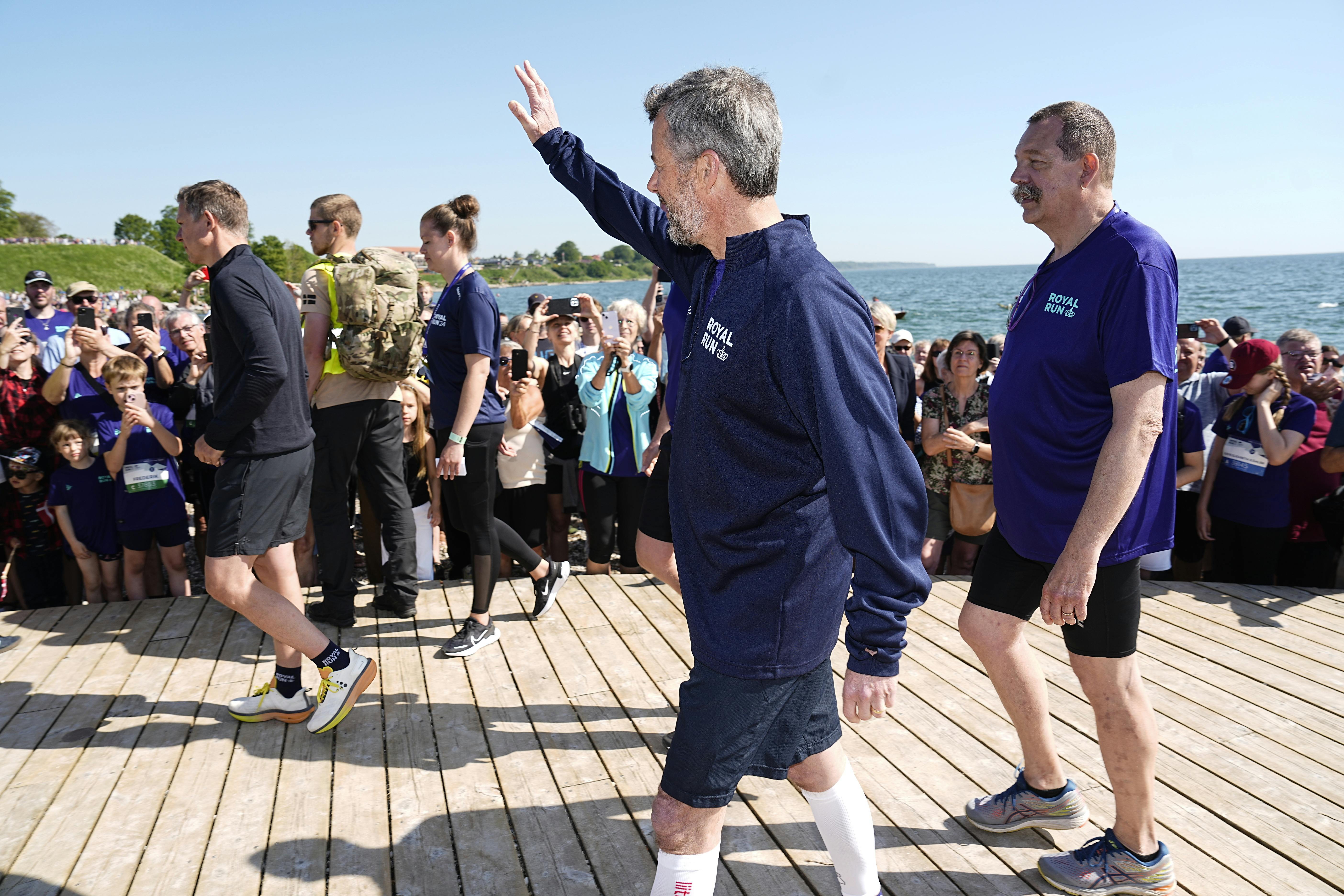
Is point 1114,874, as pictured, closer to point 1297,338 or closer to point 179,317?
point 1297,338

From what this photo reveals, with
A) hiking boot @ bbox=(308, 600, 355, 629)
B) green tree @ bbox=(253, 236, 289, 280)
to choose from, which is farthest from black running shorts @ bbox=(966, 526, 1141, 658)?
green tree @ bbox=(253, 236, 289, 280)

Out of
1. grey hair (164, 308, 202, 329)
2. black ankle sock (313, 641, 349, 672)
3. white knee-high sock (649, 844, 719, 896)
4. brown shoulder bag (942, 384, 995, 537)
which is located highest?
grey hair (164, 308, 202, 329)

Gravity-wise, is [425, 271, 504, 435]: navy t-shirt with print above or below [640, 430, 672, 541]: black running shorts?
Answer: above

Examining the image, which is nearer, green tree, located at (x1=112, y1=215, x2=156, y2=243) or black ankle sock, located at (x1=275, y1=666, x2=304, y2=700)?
black ankle sock, located at (x1=275, y1=666, x2=304, y2=700)

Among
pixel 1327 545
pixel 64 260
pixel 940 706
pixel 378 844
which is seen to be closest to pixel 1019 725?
pixel 940 706

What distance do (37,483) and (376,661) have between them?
9.30 ft

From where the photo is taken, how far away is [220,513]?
10.1 feet

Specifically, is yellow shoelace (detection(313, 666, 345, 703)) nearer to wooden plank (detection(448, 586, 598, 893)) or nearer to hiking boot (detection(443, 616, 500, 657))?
wooden plank (detection(448, 586, 598, 893))

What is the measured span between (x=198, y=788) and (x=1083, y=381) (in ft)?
10.1

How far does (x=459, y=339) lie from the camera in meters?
3.83

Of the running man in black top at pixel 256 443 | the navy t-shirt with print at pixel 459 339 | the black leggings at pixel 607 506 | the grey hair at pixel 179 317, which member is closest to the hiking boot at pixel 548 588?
the black leggings at pixel 607 506

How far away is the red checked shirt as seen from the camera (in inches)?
199

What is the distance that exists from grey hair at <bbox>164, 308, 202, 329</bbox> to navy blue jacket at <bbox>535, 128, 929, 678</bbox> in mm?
5391

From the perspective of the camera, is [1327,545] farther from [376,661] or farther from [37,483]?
[37,483]
